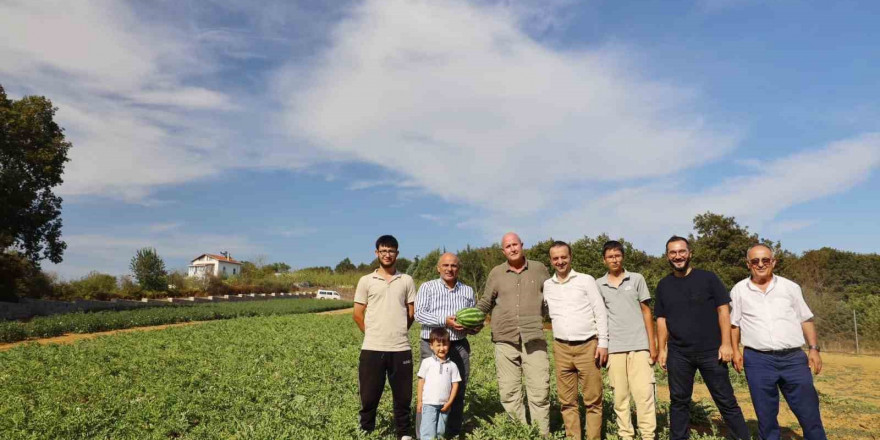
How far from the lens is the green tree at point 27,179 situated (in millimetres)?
25281

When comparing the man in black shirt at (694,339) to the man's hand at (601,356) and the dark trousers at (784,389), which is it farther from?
the man's hand at (601,356)

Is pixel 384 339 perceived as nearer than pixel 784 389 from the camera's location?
No

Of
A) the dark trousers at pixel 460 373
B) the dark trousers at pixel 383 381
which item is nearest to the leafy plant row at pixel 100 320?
the dark trousers at pixel 383 381

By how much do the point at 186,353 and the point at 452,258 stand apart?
32.3 ft

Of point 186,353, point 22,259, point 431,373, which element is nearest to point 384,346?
point 431,373

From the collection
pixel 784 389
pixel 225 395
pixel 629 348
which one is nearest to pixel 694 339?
pixel 629 348

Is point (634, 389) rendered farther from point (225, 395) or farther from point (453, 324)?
point (225, 395)

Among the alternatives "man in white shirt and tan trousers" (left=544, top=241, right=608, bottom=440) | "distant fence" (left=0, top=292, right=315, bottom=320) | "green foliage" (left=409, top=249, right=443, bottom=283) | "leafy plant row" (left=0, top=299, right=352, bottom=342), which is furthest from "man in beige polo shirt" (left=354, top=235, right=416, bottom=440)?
"green foliage" (left=409, top=249, right=443, bottom=283)

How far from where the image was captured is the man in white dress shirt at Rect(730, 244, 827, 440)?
4.88 meters

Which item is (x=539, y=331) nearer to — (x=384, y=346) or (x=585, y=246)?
(x=384, y=346)

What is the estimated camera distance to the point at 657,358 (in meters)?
5.45

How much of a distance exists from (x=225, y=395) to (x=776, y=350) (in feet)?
23.9

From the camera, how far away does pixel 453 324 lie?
17.4ft

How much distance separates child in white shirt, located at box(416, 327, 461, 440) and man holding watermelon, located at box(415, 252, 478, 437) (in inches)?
4.8
